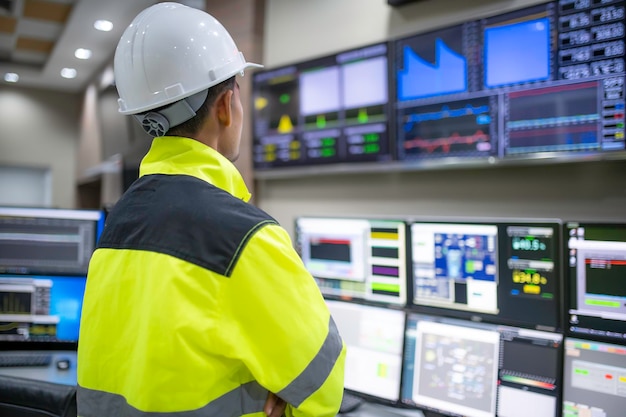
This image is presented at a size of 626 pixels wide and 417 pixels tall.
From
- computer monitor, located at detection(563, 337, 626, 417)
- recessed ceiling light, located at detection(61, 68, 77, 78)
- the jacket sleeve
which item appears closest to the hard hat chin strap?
the jacket sleeve

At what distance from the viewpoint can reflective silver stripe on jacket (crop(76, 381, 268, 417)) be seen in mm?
880

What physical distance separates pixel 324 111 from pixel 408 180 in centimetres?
53

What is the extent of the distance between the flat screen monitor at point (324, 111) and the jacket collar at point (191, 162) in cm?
137

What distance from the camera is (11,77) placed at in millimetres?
6797

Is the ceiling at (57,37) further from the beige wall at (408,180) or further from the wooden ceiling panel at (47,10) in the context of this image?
the beige wall at (408,180)

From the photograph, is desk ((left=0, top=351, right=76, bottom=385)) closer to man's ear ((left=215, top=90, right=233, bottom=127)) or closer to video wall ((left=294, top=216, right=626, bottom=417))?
video wall ((left=294, top=216, right=626, bottom=417))

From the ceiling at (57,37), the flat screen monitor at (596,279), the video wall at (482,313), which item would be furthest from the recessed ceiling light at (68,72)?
the flat screen monitor at (596,279)

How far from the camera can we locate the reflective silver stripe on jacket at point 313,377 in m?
0.88

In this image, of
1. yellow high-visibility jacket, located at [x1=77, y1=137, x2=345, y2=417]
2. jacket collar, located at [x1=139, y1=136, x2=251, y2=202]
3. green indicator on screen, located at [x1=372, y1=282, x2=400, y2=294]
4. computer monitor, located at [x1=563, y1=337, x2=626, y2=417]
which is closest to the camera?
yellow high-visibility jacket, located at [x1=77, y1=137, x2=345, y2=417]

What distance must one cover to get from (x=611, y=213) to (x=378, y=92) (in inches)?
40.5

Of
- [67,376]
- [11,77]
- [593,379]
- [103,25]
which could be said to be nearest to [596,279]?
[593,379]

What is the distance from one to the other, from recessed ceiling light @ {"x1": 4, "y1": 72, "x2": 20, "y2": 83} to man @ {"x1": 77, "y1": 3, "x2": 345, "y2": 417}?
262 inches

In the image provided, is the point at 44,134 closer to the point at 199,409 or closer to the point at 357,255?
the point at 357,255

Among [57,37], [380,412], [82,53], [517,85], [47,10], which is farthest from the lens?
[82,53]
